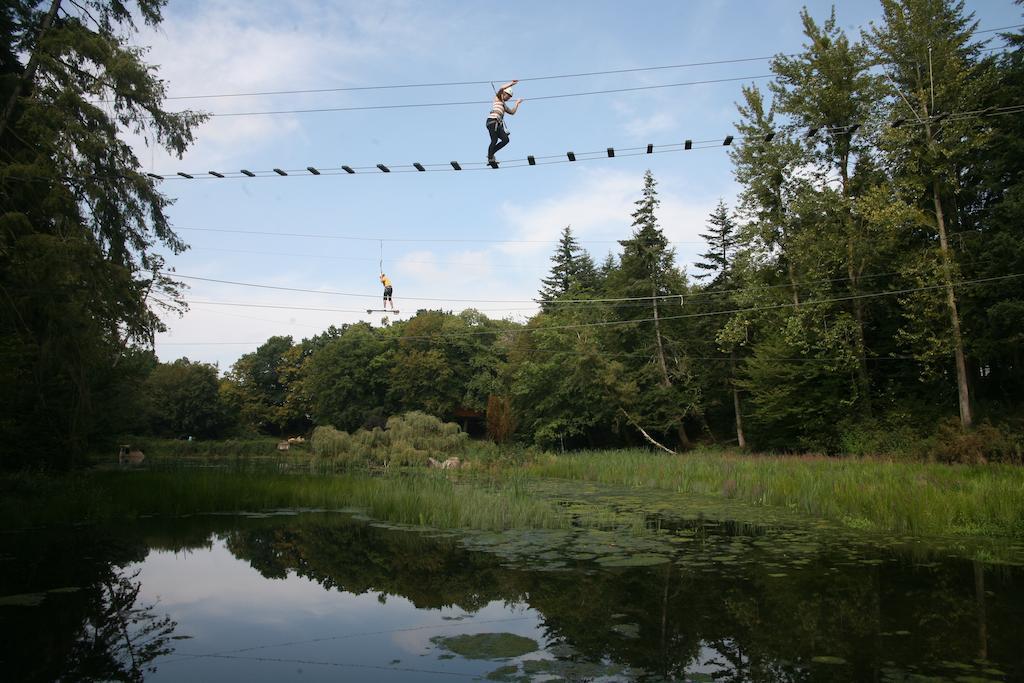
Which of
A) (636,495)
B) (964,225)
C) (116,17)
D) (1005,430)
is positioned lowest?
(636,495)

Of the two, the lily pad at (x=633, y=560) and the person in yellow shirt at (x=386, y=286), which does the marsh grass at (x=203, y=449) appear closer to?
the person in yellow shirt at (x=386, y=286)

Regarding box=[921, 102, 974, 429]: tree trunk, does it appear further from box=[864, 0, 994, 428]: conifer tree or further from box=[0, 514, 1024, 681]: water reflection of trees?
box=[0, 514, 1024, 681]: water reflection of trees

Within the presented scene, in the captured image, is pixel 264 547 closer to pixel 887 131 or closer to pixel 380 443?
pixel 380 443

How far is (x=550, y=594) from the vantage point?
7.74 m

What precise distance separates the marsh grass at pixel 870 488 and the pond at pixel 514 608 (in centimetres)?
137

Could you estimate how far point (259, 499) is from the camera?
1641 cm

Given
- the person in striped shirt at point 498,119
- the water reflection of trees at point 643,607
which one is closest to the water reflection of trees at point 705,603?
the water reflection of trees at point 643,607

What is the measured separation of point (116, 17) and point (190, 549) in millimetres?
11996

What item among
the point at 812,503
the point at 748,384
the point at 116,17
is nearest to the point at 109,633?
the point at 812,503

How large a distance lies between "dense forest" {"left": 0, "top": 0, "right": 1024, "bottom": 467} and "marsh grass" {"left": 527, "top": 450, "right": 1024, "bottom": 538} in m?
5.63

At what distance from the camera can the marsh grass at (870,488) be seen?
11.3 m

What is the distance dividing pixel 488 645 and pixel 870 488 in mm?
10243

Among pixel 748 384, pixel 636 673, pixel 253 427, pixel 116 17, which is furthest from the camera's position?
pixel 253 427

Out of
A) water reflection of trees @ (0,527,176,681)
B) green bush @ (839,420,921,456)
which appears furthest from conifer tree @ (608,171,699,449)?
water reflection of trees @ (0,527,176,681)
